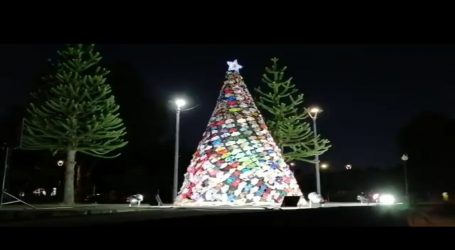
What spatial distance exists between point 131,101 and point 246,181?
19.4 metres

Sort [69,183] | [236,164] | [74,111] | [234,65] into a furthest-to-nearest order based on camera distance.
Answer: [74,111] → [69,183] → [234,65] → [236,164]

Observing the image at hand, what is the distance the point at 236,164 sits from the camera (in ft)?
61.5

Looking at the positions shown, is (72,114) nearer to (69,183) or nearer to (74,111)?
(74,111)

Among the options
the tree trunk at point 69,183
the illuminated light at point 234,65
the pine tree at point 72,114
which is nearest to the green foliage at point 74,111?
the pine tree at point 72,114

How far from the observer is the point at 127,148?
1433 inches

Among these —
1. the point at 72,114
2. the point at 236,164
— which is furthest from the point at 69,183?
the point at 236,164

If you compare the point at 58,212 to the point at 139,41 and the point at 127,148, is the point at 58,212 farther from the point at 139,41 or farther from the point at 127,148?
the point at 127,148

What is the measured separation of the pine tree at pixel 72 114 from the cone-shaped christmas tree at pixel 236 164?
28.3 feet

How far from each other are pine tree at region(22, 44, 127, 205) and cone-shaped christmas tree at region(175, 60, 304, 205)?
28.3ft

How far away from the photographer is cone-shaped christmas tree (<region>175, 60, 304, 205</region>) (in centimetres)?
1859

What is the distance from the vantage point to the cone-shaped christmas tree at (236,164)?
18.6m

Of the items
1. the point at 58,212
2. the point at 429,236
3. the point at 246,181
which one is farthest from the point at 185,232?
the point at 246,181

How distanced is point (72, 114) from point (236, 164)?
11.7 metres

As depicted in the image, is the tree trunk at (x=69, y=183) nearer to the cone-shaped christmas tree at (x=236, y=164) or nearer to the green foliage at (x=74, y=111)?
the green foliage at (x=74, y=111)
